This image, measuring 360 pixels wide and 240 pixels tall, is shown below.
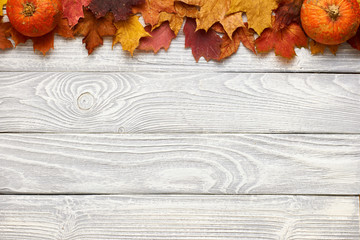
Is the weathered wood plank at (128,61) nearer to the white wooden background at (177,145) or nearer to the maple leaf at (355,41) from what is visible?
the white wooden background at (177,145)

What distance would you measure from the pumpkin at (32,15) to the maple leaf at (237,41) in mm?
454

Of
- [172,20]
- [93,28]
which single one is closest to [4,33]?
[93,28]

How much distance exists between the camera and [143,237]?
957mm

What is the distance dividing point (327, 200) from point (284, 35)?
466mm

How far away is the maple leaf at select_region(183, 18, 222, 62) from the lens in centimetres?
95

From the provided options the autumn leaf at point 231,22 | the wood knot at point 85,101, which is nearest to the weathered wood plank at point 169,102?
the wood knot at point 85,101

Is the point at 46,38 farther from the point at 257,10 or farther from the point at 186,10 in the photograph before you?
the point at 257,10

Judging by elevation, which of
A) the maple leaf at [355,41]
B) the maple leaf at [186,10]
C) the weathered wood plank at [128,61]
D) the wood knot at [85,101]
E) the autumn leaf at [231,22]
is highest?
the maple leaf at [186,10]

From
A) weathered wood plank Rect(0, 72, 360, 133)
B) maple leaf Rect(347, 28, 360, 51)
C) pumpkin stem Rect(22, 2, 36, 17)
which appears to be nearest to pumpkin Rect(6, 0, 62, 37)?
pumpkin stem Rect(22, 2, 36, 17)

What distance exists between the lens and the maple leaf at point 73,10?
0.92m

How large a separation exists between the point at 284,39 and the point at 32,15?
0.66 meters

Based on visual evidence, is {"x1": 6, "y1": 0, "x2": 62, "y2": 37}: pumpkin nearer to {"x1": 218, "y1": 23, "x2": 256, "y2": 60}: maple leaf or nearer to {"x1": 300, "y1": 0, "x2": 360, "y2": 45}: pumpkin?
{"x1": 218, "y1": 23, "x2": 256, "y2": 60}: maple leaf

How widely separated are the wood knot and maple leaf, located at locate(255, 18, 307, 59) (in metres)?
0.49

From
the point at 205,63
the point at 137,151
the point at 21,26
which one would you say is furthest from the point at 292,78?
the point at 21,26
